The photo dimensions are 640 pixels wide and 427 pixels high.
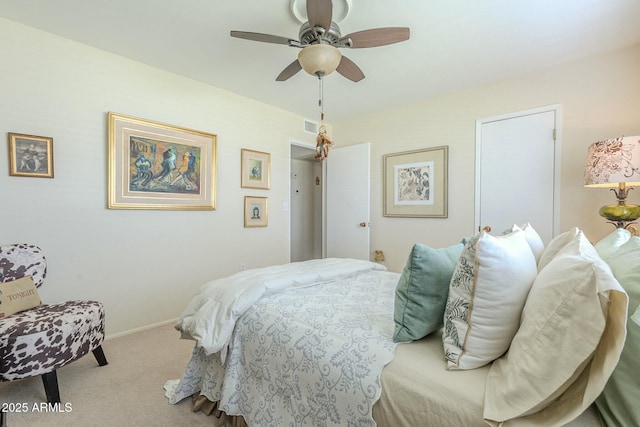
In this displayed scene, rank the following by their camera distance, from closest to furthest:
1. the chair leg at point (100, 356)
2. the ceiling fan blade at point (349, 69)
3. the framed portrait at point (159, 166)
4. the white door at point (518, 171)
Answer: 1. the chair leg at point (100, 356)
2. the ceiling fan blade at point (349, 69)
3. the framed portrait at point (159, 166)
4. the white door at point (518, 171)

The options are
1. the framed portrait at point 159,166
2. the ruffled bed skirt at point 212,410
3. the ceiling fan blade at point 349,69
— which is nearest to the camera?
the ruffled bed skirt at point 212,410

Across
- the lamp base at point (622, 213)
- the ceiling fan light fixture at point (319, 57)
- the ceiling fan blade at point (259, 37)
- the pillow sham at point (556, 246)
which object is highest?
the ceiling fan blade at point (259, 37)

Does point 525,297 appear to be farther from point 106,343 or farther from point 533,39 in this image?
point 106,343

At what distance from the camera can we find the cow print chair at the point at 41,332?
1.53 metres

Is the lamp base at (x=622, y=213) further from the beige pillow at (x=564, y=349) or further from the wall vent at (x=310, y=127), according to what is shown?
the wall vent at (x=310, y=127)

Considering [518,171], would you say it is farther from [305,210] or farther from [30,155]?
[30,155]

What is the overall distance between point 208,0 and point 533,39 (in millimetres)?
2416

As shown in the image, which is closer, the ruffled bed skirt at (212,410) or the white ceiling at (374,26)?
the ruffled bed skirt at (212,410)

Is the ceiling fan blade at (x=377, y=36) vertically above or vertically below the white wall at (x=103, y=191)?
above

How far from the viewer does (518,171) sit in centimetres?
293

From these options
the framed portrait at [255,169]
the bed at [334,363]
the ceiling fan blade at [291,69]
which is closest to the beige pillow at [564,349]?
the bed at [334,363]

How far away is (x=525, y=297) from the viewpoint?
877mm

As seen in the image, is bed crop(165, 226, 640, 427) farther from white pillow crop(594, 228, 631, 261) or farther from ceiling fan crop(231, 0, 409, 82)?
ceiling fan crop(231, 0, 409, 82)

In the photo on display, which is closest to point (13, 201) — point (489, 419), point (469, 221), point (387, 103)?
point (489, 419)
